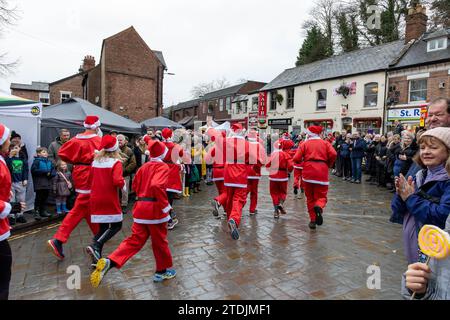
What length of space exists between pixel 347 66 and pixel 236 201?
21397mm

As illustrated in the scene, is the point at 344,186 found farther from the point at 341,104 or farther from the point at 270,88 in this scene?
the point at 270,88

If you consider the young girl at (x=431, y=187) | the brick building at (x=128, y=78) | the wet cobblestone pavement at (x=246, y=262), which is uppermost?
the brick building at (x=128, y=78)

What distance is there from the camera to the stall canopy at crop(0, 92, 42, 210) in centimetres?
686

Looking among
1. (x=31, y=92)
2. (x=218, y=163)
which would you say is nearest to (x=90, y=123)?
(x=218, y=163)

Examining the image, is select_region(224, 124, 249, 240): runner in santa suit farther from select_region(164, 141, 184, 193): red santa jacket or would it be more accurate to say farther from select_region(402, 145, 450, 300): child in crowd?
select_region(402, 145, 450, 300): child in crowd

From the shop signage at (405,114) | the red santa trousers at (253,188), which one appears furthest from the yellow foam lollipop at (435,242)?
the shop signage at (405,114)

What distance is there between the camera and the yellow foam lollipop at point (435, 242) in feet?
5.03

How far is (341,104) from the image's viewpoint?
22219 mm

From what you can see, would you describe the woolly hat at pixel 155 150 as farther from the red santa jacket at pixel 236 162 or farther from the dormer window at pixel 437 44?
the dormer window at pixel 437 44

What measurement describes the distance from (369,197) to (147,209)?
793 cm

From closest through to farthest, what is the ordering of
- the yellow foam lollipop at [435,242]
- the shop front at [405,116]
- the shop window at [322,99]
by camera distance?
the yellow foam lollipop at [435,242], the shop front at [405,116], the shop window at [322,99]

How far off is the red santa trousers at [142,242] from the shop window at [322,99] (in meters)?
22.0
